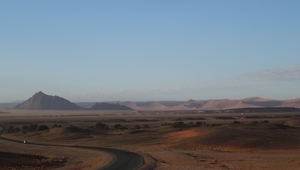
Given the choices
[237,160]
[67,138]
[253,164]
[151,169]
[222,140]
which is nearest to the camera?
[151,169]

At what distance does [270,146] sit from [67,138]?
102ft

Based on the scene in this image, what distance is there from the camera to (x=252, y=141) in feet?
148

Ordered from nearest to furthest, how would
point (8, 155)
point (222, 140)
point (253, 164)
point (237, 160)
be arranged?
point (253, 164)
point (237, 160)
point (8, 155)
point (222, 140)

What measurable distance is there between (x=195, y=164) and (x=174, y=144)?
17.8 meters

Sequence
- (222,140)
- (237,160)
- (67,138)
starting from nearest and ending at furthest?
(237,160), (222,140), (67,138)

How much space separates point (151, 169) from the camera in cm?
2723

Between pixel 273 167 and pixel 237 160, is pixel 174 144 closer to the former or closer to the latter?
pixel 237 160

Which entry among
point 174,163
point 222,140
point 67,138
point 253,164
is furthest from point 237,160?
point 67,138

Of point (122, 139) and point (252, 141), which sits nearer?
point (252, 141)

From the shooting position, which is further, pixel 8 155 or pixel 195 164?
pixel 8 155

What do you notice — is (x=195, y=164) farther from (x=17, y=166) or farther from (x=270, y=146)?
(x=270, y=146)

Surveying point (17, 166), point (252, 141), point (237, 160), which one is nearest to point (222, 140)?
point (252, 141)

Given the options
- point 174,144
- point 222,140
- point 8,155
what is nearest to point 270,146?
point 222,140

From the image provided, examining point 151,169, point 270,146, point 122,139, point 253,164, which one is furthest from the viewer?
point 122,139
